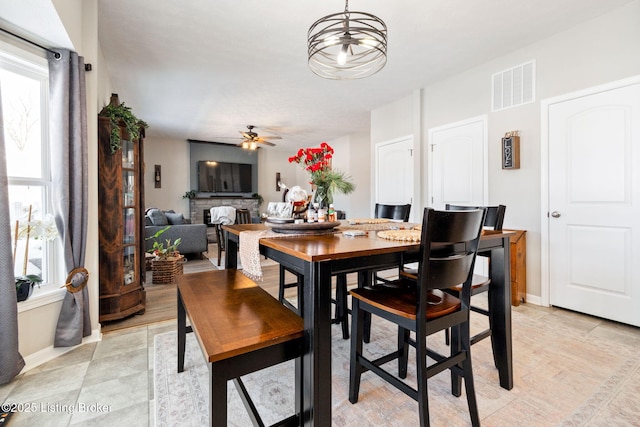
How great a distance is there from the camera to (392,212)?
2926 mm

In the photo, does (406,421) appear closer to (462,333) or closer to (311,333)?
(462,333)

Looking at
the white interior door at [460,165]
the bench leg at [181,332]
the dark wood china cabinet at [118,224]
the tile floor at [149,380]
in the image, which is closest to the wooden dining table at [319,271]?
the bench leg at [181,332]

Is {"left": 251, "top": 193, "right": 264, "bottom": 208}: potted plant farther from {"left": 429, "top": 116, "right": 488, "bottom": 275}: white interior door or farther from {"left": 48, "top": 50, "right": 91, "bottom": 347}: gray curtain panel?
{"left": 48, "top": 50, "right": 91, "bottom": 347}: gray curtain panel

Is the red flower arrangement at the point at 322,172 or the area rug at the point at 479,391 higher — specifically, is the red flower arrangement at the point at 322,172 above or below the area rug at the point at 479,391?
above

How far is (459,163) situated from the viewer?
147 inches

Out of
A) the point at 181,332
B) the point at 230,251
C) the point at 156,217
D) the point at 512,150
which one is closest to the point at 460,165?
the point at 512,150

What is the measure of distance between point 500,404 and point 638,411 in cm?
66

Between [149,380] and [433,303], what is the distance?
5.40 feet

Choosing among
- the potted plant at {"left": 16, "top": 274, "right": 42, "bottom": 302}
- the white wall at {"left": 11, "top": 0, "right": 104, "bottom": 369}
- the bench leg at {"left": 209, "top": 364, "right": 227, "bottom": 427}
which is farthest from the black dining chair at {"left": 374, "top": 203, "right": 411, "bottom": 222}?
the potted plant at {"left": 16, "top": 274, "right": 42, "bottom": 302}

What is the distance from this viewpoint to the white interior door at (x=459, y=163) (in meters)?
3.51

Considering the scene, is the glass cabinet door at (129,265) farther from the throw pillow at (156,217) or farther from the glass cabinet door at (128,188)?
the throw pillow at (156,217)

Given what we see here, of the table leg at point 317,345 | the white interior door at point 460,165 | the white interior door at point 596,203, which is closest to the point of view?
the table leg at point 317,345

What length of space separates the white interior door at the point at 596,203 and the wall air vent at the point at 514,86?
302 mm

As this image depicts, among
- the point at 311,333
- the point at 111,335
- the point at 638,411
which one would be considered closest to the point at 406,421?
the point at 311,333
